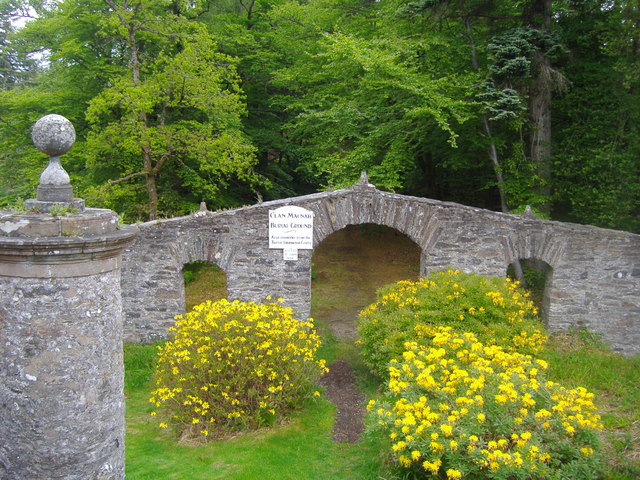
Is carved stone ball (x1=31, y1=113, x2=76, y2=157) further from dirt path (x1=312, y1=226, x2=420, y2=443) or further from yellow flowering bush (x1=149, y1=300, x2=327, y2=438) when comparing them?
dirt path (x1=312, y1=226, x2=420, y2=443)

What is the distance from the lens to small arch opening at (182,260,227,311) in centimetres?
1476

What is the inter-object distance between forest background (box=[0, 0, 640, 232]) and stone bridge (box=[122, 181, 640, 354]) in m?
1.73

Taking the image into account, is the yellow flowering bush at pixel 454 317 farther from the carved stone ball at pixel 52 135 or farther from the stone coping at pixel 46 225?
the carved stone ball at pixel 52 135

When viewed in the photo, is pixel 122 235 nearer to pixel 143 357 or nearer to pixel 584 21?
pixel 143 357

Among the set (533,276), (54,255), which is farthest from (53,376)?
(533,276)

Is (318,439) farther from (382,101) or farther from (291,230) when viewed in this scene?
(382,101)

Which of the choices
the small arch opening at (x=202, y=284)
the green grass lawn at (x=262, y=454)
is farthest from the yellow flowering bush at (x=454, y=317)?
the small arch opening at (x=202, y=284)

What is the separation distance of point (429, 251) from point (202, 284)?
321 inches

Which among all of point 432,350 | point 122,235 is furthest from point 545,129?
point 122,235

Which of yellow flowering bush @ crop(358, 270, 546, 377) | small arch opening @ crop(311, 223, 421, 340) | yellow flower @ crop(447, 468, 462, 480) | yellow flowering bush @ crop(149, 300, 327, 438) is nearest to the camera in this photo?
yellow flower @ crop(447, 468, 462, 480)

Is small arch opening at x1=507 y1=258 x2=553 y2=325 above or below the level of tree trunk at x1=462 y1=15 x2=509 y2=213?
below

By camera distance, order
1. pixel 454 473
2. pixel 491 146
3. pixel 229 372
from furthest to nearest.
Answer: pixel 491 146
pixel 229 372
pixel 454 473

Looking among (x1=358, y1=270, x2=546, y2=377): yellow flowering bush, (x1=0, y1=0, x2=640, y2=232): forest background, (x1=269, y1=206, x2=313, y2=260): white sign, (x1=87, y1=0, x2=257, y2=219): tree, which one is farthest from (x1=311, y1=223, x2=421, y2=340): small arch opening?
(x1=87, y1=0, x2=257, y2=219): tree

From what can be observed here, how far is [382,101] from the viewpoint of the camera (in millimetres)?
14055
